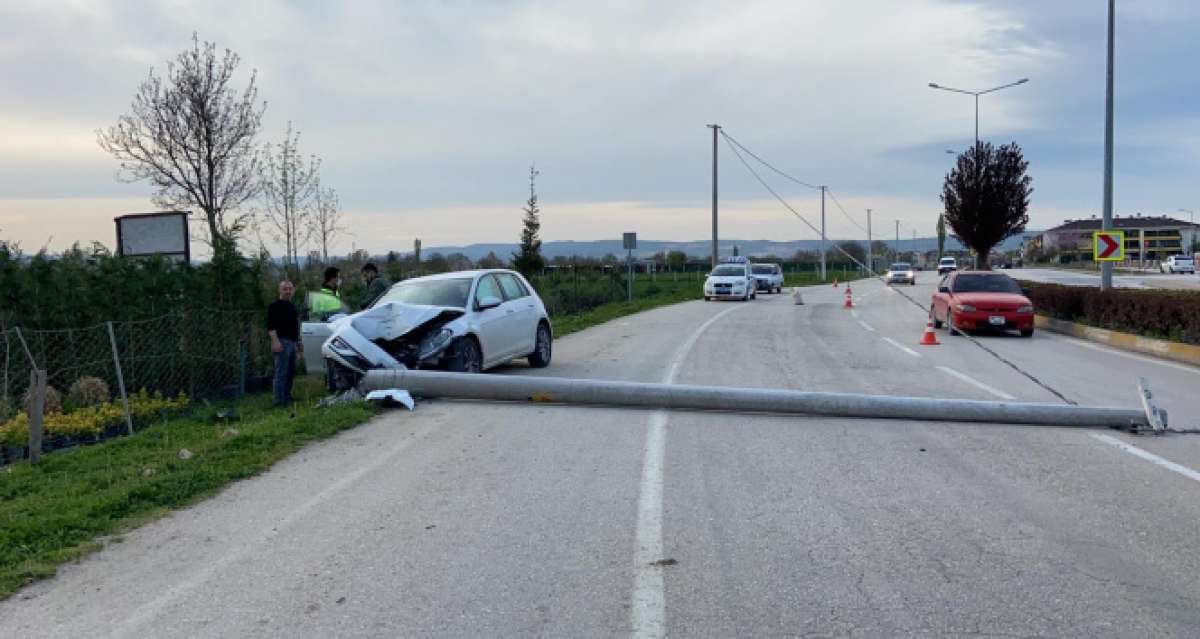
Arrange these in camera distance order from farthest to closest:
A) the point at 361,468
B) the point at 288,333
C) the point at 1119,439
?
1. the point at 288,333
2. the point at 1119,439
3. the point at 361,468

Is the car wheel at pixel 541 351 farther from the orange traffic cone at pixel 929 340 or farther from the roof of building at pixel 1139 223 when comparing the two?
the roof of building at pixel 1139 223

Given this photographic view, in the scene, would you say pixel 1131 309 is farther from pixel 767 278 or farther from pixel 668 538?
pixel 767 278

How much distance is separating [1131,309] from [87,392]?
1901 centimetres

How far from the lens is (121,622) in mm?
4758

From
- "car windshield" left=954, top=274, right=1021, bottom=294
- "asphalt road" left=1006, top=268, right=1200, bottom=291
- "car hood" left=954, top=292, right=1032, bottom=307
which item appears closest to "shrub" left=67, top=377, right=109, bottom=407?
"car hood" left=954, top=292, right=1032, bottom=307

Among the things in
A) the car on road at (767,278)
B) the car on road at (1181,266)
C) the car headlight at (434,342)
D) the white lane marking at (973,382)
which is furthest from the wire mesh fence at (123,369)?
the car on road at (1181,266)

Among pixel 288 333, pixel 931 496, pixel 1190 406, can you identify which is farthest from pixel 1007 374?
pixel 288 333

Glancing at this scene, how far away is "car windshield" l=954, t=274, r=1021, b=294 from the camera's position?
22547 millimetres

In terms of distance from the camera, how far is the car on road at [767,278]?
2062 inches

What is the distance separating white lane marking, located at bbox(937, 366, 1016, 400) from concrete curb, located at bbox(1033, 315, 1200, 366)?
15.8 ft

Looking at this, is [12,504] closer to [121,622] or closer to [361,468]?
[361,468]

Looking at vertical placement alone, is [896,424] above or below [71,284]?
below

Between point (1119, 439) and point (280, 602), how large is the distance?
25.1 feet

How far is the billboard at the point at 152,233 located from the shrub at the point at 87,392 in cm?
444
